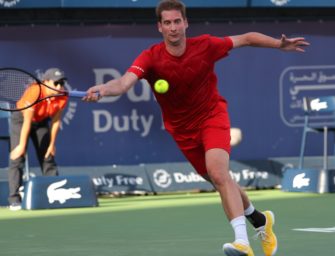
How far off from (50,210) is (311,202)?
114 inches

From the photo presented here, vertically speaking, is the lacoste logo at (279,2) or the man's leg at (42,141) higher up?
the lacoste logo at (279,2)

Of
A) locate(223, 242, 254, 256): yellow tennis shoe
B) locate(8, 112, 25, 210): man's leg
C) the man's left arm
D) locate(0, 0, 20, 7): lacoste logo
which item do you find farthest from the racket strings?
locate(0, 0, 20, 7): lacoste logo

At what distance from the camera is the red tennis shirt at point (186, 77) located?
7.61 m

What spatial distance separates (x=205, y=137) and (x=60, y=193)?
16.7ft

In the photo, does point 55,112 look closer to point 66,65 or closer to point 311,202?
point 66,65

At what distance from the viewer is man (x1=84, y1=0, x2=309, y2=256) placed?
7.55 metres

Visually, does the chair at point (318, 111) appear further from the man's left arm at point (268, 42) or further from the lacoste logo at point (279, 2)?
the man's left arm at point (268, 42)

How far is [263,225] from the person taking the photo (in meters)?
7.87

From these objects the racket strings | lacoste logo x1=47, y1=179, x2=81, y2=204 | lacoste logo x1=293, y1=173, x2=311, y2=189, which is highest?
the racket strings

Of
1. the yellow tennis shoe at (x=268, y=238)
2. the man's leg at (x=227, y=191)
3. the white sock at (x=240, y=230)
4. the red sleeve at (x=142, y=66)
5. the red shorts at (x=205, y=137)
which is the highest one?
the red sleeve at (x=142, y=66)

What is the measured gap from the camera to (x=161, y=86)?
7594 mm

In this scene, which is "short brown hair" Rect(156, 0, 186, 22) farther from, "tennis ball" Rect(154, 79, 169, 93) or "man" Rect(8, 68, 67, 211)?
"man" Rect(8, 68, 67, 211)

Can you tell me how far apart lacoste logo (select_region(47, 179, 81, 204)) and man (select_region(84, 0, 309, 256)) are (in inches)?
188

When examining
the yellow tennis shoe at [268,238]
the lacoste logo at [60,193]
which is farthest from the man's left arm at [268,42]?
the lacoste logo at [60,193]
